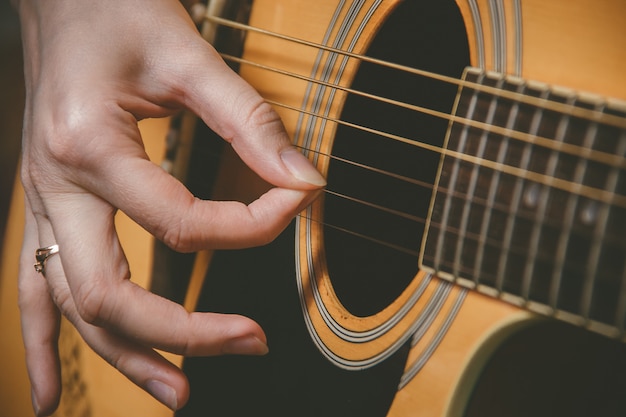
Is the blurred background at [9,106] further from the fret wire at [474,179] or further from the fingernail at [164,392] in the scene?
the fret wire at [474,179]

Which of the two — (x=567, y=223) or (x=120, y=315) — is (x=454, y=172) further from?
(x=120, y=315)

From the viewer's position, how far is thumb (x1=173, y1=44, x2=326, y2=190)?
1.82 ft

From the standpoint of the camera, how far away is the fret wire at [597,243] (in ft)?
1.47

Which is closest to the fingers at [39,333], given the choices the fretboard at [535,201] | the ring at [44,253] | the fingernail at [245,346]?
the ring at [44,253]

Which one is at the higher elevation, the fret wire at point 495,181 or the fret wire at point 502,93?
the fret wire at point 502,93

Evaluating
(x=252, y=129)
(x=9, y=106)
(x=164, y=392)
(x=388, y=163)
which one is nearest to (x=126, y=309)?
(x=164, y=392)

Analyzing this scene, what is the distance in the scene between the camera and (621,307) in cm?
44

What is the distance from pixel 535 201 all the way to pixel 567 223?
3 centimetres

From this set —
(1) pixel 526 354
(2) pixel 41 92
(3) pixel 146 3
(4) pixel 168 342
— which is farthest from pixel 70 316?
(1) pixel 526 354

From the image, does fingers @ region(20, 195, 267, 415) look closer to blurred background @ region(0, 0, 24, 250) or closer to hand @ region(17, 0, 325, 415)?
hand @ region(17, 0, 325, 415)

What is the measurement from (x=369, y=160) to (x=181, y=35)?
26 centimetres

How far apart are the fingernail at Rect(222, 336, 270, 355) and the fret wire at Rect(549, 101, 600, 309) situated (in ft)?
0.97

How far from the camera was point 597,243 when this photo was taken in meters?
0.45

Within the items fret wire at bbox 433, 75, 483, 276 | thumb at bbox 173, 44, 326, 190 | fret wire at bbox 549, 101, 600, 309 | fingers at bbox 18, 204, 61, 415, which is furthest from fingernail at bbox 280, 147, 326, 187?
fingers at bbox 18, 204, 61, 415
